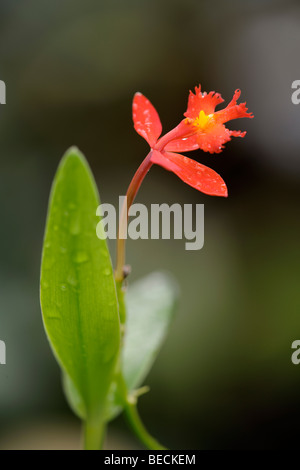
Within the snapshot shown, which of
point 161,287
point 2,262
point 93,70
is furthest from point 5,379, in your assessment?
point 93,70

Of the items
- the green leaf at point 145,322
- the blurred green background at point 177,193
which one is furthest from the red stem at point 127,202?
the blurred green background at point 177,193

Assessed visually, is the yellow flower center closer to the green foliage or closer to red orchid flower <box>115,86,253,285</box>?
red orchid flower <box>115,86,253,285</box>

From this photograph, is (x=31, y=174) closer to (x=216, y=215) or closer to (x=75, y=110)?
(x=75, y=110)

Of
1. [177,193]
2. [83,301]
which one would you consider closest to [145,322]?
[83,301]

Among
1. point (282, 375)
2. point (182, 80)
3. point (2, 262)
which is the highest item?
point (182, 80)

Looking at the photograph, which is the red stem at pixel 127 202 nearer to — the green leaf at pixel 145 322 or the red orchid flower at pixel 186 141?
the red orchid flower at pixel 186 141

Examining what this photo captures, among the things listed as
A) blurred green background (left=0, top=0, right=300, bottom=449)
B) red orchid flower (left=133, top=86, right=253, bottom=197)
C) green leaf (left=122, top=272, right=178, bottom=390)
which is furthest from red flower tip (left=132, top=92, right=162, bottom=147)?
blurred green background (left=0, top=0, right=300, bottom=449)
